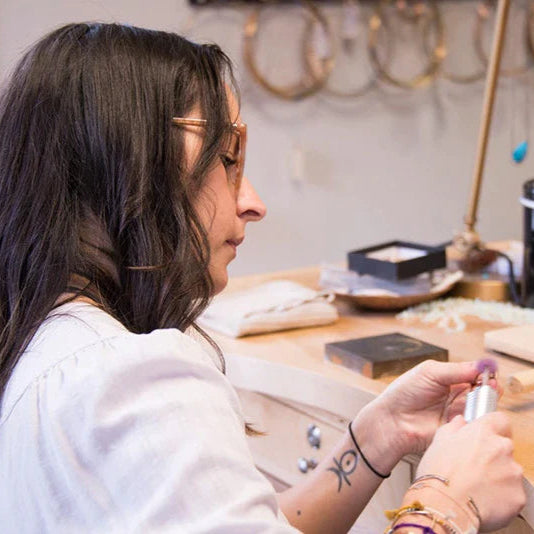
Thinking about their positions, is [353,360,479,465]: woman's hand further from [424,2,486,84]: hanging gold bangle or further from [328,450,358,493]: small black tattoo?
[424,2,486,84]: hanging gold bangle

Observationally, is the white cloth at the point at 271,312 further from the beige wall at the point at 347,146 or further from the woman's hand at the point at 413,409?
the beige wall at the point at 347,146

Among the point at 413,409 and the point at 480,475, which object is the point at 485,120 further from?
the point at 480,475

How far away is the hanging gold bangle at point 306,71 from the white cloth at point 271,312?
1684 millimetres

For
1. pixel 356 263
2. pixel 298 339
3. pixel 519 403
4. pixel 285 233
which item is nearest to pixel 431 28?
pixel 285 233

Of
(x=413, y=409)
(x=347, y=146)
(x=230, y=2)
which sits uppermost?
(x=230, y=2)

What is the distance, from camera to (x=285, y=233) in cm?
331

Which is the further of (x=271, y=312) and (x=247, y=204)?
(x=271, y=312)

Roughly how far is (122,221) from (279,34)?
96.5 inches

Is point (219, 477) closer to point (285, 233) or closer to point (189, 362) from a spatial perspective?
point (189, 362)

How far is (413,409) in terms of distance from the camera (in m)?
1.07

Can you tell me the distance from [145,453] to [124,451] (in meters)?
0.02

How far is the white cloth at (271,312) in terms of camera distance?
147 cm

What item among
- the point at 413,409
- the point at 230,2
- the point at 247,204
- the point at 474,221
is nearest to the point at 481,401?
the point at 413,409

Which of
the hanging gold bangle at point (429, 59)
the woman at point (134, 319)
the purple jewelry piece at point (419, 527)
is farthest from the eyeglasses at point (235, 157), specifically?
the hanging gold bangle at point (429, 59)
